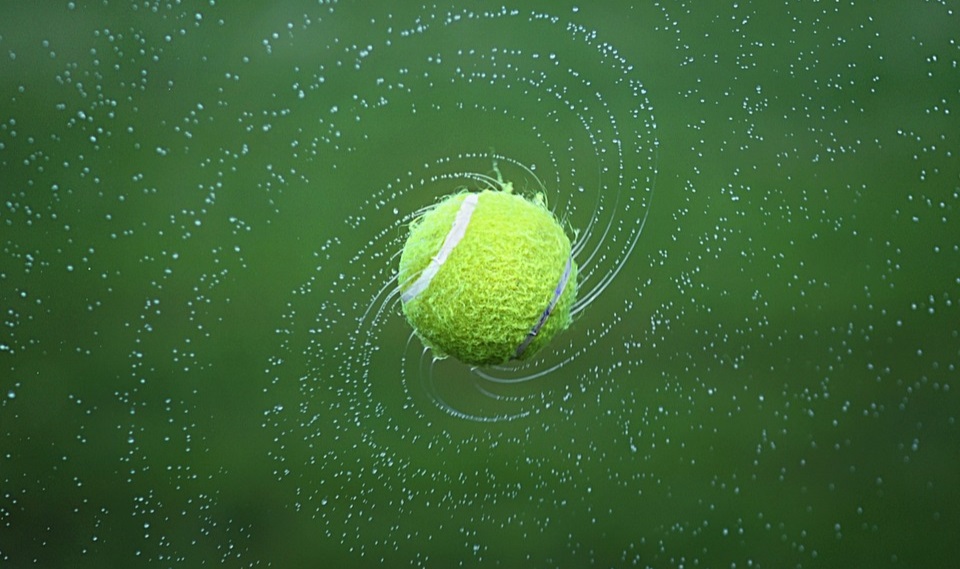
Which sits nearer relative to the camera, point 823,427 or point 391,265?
point 391,265

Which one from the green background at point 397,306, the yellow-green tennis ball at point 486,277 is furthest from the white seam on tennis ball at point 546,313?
the green background at point 397,306

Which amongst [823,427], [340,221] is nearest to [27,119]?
[340,221]

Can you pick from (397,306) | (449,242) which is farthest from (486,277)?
(397,306)

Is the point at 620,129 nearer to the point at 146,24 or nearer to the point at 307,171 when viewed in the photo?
the point at 307,171

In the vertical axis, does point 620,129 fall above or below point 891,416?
above

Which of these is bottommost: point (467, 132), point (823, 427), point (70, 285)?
point (823, 427)

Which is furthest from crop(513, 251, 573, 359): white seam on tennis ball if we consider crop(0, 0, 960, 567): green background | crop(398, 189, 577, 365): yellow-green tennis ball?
crop(0, 0, 960, 567): green background

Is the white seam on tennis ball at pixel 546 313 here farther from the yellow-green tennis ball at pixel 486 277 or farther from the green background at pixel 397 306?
the green background at pixel 397 306
